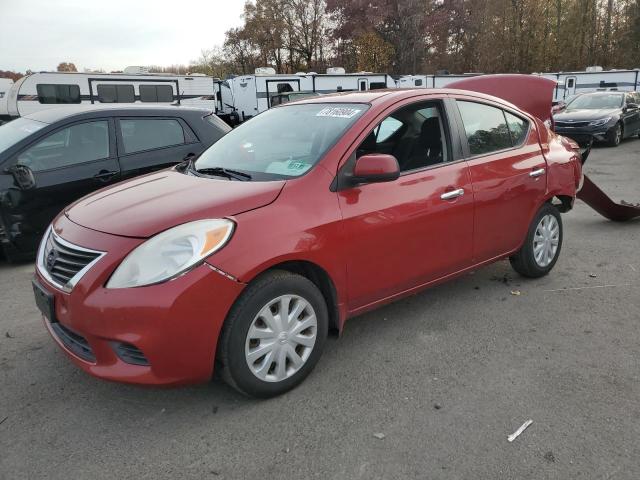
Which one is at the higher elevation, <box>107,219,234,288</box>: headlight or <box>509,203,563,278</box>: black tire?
<box>107,219,234,288</box>: headlight

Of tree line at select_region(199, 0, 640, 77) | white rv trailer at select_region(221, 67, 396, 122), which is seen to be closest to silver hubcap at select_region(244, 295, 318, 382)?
white rv trailer at select_region(221, 67, 396, 122)

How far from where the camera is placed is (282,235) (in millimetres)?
2762

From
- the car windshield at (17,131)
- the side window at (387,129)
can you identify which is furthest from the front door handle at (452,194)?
the car windshield at (17,131)

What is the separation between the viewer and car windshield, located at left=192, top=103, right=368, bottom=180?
10.6 feet

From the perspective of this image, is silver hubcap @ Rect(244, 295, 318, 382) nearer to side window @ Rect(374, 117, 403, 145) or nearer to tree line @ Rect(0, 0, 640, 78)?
side window @ Rect(374, 117, 403, 145)

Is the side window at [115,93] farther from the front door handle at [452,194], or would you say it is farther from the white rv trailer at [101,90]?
the front door handle at [452,194]

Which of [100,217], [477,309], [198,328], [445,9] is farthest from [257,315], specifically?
[445,9]

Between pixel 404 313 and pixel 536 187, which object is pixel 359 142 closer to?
pixel 404 313

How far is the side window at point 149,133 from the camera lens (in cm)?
588

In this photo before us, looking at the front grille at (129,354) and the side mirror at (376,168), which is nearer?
the front grille at (129,354)

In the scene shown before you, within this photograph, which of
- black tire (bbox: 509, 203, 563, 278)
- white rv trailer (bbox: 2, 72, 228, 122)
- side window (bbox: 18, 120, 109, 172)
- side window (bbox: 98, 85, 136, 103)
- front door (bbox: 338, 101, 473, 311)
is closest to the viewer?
front door (bbox: 338, 101, 473, 311)

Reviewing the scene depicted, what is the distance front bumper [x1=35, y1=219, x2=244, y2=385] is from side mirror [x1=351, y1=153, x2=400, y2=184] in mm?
974

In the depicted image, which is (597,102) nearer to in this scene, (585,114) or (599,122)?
(585,114)

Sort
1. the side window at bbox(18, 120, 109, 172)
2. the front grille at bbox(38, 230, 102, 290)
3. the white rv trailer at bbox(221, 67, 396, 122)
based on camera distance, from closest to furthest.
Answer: the front grille at bbox(38, 230, 102, 290) < the side window at bbox(18, 120, 109, 172) < the white rv trailer at bbox(221, 67, 396, 122)
